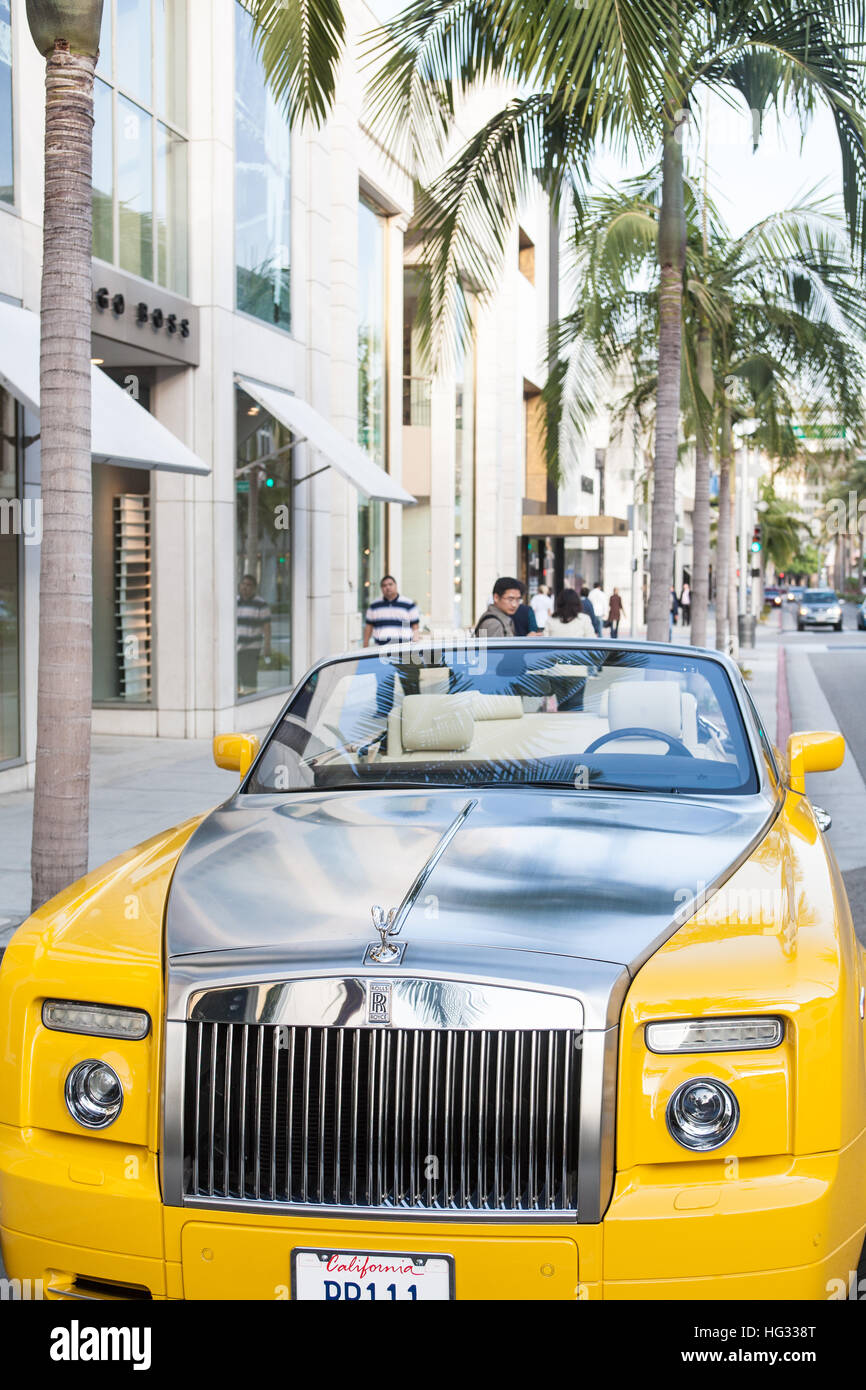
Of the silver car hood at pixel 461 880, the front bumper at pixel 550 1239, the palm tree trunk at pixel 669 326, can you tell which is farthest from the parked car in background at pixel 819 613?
the front bumper at pixel 550 1239

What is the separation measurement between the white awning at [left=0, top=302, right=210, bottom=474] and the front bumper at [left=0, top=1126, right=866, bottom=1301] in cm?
803

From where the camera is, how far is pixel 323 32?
779 cm

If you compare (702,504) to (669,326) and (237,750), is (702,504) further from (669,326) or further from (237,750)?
(237,750)

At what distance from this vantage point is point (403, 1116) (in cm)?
254

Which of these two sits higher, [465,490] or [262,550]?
[465,490]

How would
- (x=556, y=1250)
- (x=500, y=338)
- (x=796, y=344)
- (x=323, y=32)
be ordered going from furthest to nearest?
(x=500, y=338)
(x=796, y=344)
(x=323, y=32)
(x=556, y=1250)

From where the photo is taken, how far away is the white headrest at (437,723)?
430 centimetres

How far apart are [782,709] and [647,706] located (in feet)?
49.4

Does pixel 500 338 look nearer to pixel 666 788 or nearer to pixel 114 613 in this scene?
pixel 114 613

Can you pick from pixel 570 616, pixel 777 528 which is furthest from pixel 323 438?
pixel 777 528

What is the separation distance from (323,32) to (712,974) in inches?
267

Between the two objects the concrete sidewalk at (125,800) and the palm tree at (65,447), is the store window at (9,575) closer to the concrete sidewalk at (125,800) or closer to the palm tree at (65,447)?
the concrete sidewalk at (125,800)

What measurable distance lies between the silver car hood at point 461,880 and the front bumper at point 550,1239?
406 mm

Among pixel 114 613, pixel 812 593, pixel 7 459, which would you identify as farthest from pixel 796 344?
pixel 812 593
